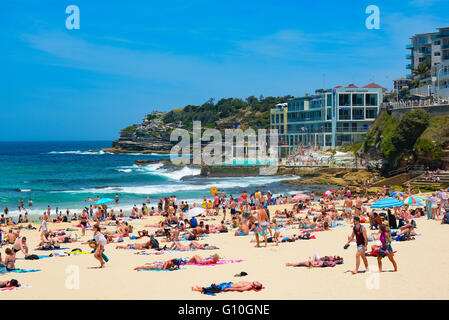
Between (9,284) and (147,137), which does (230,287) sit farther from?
(147,137)

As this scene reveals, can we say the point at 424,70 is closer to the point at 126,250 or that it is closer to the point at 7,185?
the point at 7,185

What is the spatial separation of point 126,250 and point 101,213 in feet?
34.1

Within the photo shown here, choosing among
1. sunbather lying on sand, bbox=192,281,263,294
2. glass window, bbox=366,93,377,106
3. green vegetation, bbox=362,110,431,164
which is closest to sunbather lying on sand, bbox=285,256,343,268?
sunbather lying on sand, bbox=192,281,263,294

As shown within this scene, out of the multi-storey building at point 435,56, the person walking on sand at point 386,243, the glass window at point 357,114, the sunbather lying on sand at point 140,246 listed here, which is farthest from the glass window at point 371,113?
the person walking on sand at point 386,243

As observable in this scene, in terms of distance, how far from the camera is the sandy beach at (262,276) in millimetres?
9242

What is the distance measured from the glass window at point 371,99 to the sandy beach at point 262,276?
163ft

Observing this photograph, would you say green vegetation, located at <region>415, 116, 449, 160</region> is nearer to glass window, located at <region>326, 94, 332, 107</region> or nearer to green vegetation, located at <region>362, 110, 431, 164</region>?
green vegetation, located at <region>362, 110, 431, 164</region>

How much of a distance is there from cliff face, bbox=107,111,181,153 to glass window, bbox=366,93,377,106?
196ft

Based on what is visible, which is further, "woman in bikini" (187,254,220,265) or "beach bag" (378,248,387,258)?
"woman in bikini" (187,254,220,265)

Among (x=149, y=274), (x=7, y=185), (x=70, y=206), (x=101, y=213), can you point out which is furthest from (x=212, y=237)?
(x=7, y=185)

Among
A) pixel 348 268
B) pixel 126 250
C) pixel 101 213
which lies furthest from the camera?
pixel 101 213

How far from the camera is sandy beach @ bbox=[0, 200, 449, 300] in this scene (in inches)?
364
